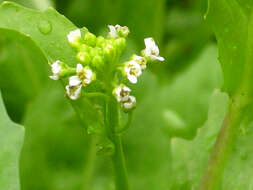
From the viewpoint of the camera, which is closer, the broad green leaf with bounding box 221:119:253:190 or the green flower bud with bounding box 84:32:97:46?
the green flower bud with bounding box 84:32:97:46

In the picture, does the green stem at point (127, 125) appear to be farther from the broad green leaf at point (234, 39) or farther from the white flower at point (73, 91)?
the broad green leaf at point (234, 39)

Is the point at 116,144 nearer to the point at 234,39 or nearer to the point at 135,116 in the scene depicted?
the point at 234,39

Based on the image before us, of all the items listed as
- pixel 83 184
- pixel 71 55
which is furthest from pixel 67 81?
pixel 83 184

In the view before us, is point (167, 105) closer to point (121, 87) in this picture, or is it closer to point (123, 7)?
point (123, 7)

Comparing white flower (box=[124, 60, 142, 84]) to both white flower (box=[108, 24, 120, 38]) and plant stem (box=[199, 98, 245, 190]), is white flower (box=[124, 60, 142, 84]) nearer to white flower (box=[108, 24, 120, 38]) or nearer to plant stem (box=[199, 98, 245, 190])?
white flower (box=[108, 24, 120, 38])

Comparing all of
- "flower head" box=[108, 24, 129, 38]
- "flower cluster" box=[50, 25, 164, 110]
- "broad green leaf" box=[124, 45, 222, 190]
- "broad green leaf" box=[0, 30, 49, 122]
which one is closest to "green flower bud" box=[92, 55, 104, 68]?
"flower cluster" box=[50, 25, 164, 110]

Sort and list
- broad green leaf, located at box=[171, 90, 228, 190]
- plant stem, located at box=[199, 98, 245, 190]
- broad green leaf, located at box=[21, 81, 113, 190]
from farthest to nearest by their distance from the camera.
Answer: broad green leaf, located at box=[21, 81, 113, 190]
broad green leaf, located at box=[171, 90, 228, 190]
plant stem, located at box=[199, 98, 245, 190]
